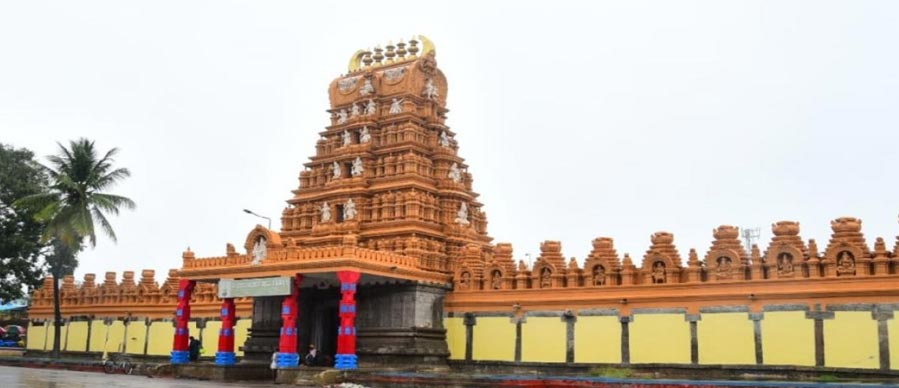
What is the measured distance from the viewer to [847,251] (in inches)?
892

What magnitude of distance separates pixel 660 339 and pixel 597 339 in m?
2.12

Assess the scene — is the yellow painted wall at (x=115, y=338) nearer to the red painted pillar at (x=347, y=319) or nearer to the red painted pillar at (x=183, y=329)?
the red painted pillar at (x=183, y=329)

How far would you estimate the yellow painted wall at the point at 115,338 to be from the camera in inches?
1569

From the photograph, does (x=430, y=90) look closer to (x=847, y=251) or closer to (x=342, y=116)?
(x=342, y=116)

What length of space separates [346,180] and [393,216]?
2965 millimetres

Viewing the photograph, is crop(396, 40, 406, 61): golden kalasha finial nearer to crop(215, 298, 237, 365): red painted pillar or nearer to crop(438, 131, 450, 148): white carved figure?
crop(438, 131, 450, 148): white carved figure

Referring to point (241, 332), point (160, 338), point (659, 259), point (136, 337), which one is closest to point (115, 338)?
point (136, 337)

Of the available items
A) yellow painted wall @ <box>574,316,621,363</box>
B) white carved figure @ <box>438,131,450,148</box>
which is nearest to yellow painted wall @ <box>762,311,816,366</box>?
yellow painted wall @ <box>574,316,621,363</box>

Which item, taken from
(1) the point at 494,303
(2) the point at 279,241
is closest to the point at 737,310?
(1) the point at 494,303

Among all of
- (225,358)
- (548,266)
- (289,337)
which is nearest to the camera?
(289,337)

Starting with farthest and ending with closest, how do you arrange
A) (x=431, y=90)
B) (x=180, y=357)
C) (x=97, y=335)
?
(x=97, y=335) → (x=431, y=90) → (x=180, y=357)

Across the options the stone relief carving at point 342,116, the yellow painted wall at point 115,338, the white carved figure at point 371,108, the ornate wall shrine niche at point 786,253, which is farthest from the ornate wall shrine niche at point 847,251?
the yellow painted wall at point 115,338

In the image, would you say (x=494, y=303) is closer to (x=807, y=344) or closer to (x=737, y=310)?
(x=737, y=310)

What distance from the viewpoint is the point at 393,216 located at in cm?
3275
